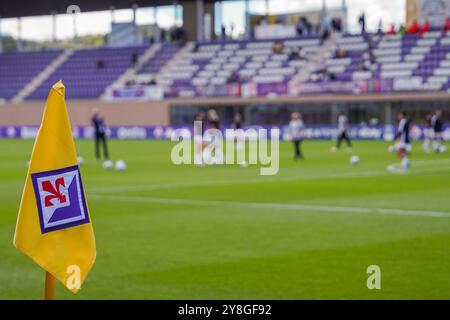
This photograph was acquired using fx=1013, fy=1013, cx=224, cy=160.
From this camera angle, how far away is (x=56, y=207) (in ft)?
23.0

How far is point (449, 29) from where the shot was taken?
69.9 meters

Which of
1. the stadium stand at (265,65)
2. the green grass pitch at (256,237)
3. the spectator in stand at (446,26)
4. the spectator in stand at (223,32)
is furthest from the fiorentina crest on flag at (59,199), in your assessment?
the spectator in stand at (223,32)

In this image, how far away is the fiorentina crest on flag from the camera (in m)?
6.92

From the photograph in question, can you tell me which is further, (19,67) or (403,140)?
(19,67)

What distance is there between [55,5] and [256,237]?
68.6 m

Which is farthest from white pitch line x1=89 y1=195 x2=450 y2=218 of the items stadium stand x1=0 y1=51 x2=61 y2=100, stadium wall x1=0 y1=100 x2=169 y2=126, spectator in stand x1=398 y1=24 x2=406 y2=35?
stadium stand x1=0 y1=51 x2=61 y2=100

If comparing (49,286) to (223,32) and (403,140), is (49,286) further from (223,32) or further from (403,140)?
(223,32)

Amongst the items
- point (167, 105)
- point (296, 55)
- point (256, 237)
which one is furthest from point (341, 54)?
point (256, 237)

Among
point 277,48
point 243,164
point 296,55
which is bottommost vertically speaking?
point 243,164

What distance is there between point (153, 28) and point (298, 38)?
15.6 m

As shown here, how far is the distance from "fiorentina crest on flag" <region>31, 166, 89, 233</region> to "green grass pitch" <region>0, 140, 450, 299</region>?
417 cm

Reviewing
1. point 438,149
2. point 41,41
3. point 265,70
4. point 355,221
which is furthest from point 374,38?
point 355,221

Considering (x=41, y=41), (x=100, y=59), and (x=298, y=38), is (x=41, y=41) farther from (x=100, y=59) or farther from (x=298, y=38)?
(x=298, y=38)

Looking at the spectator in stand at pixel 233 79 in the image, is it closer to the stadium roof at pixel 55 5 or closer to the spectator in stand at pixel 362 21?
the spectator in stand at pixel 362 21
